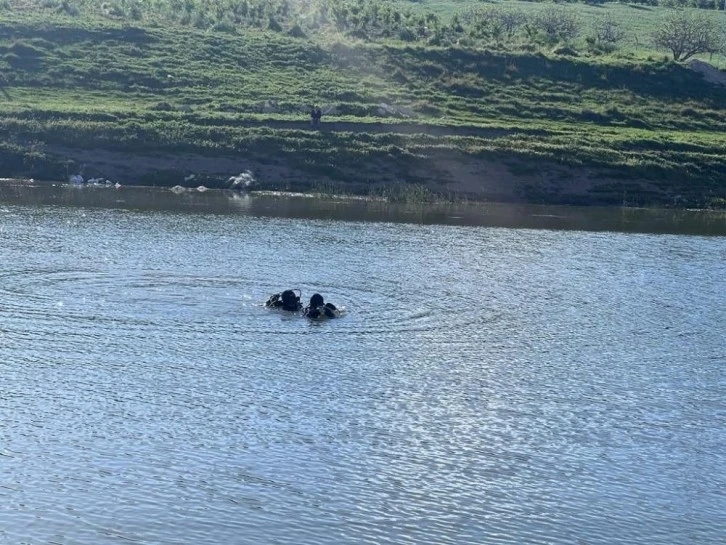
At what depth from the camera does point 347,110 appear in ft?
237

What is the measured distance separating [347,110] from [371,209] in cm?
1536

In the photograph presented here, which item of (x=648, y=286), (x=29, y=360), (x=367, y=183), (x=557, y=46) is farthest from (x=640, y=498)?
(x=557, y=46)

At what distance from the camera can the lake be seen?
2048cm

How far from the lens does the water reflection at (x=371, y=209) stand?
54.8m

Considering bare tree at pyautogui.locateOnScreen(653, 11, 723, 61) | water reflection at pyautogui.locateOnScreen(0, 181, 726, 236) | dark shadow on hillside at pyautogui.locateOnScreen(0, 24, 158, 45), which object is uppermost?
bare tree at pyautogui.locateOnScreen(653, 11, 723, 61)

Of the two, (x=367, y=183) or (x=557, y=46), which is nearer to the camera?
(x=367, y=183)

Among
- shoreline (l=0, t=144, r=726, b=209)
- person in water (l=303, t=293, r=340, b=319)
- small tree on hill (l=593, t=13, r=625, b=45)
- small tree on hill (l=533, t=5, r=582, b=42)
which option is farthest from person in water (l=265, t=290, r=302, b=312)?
small tree on hill (l=593, t=13, r=625, b=45)

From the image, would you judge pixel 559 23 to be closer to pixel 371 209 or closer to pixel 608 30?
pixel 608 30

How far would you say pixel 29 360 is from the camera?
2786cm

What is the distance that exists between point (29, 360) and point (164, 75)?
164 ft

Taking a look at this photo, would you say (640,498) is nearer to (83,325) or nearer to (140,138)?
(83,325)

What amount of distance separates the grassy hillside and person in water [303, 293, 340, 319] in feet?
99.0

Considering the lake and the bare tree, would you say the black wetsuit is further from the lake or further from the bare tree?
the bare tree

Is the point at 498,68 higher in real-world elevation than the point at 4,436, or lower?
higher
